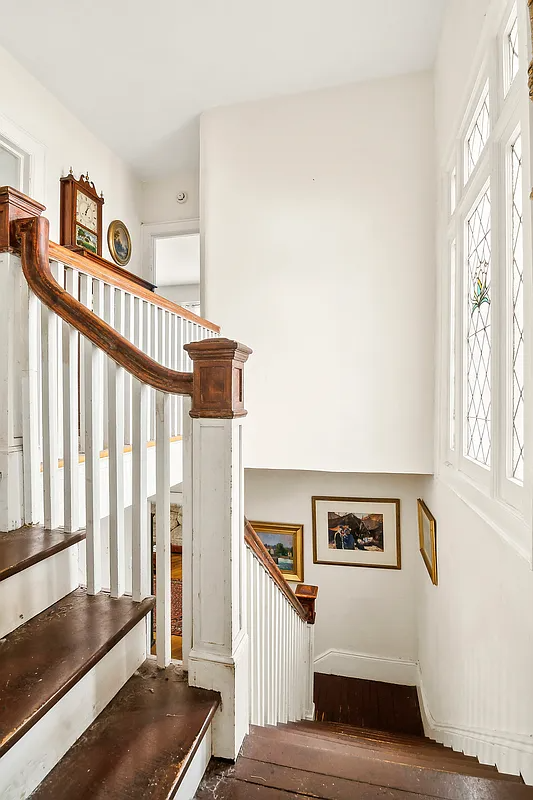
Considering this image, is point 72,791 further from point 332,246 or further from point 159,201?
point 159,201

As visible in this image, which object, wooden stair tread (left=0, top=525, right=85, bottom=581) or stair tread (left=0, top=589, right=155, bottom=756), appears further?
wooden stair tread (left=0, top=525, right=85, bottom=581)

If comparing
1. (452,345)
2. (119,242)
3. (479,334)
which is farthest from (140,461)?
(119,242)

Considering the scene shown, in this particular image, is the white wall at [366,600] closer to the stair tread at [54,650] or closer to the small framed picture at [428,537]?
the small framed picture at [428,537]

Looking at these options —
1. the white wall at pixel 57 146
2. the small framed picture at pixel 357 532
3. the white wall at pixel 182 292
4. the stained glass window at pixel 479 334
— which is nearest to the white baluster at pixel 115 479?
the stained glass window at pixel 479 334

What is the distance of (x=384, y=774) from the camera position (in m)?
1.13

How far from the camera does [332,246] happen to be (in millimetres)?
3516

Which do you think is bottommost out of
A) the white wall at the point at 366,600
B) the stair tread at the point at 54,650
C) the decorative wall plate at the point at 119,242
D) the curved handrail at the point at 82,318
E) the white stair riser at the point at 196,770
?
the white wall at the point at 366,600

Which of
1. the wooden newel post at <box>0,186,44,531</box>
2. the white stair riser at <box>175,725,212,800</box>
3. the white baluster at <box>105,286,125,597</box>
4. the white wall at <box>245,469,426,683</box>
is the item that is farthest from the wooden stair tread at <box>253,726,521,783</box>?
the white wall at <box>245,469,426,683</box>

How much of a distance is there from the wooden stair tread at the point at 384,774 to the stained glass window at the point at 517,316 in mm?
938

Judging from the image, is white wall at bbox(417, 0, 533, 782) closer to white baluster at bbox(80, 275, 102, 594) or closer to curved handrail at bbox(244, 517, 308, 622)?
curved handrail at bbox(244, 517, 308, 622)

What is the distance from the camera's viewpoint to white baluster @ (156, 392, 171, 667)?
4.24ft

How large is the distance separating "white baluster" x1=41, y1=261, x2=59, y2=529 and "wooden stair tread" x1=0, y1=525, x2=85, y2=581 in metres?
0.06

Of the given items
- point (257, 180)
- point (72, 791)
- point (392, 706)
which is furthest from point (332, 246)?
point (392, 706)

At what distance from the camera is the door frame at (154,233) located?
4.74 meters
